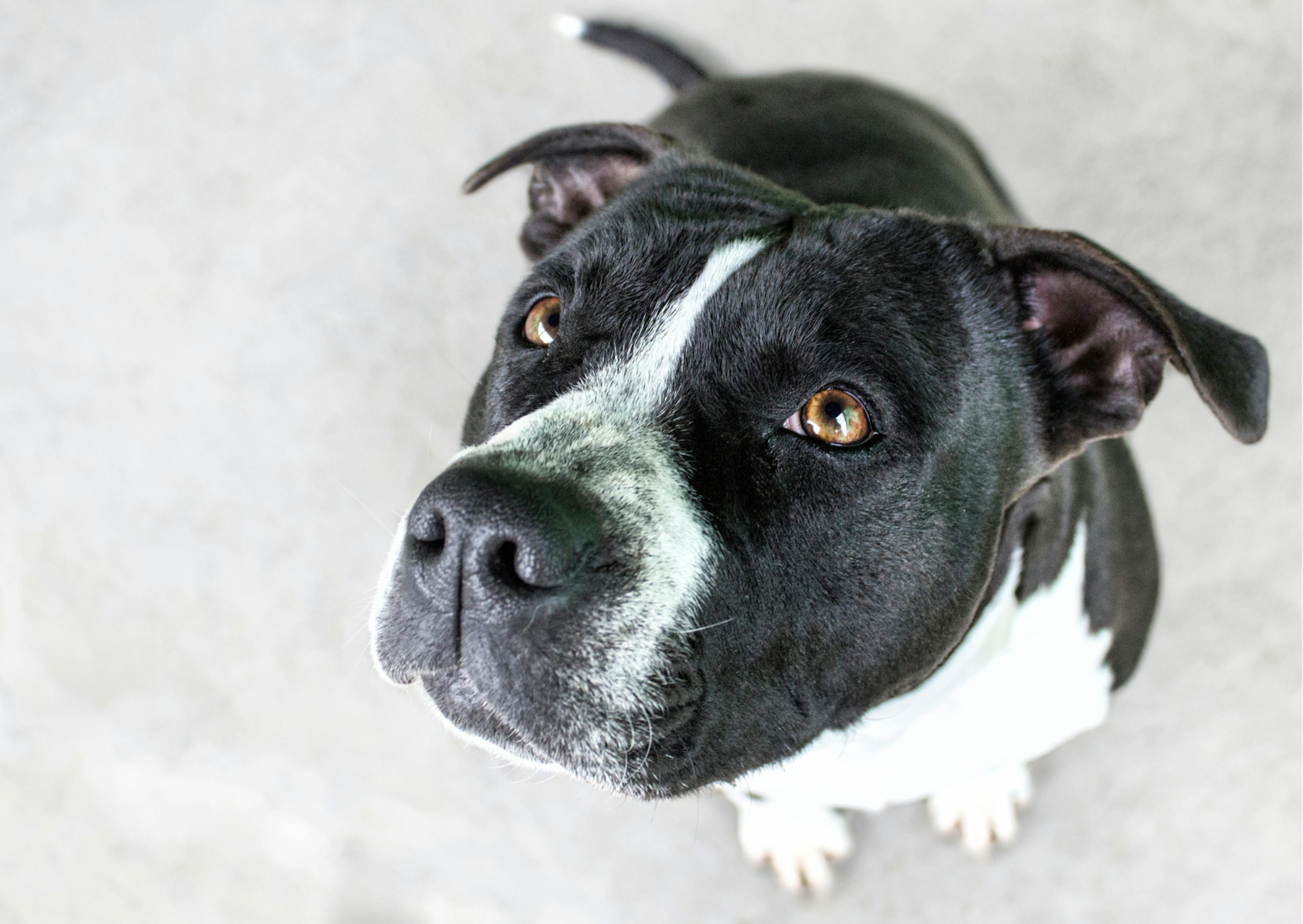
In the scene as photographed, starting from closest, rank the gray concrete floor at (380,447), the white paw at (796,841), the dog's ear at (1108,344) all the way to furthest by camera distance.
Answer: the dog's ear at (1108,344) → the white paw at (796,841) → the gray concrete floor at (380,447)

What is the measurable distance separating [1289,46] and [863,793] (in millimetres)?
3348

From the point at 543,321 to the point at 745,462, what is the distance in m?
0.54

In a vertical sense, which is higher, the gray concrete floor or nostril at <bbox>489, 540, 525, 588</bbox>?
nostril at <bbox>489, 540, 525, 588</bbox>

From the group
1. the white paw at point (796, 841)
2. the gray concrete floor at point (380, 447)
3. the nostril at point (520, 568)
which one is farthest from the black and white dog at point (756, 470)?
the gray concrete floor at point (380, 447)

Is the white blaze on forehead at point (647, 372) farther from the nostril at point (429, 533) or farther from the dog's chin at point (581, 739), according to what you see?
the dog's chin at point (581, 739)

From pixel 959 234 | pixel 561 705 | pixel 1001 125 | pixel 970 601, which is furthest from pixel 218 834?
pixel 1001 125

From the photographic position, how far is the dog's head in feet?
5.31

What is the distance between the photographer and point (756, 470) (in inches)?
70.5

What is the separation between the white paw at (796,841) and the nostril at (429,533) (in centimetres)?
171

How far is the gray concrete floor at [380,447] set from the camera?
3.31 m

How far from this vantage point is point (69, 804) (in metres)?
3.58

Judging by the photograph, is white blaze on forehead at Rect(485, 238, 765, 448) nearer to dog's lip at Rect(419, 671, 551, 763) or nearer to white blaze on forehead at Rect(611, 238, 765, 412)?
white blaze on forehead at Rect(611, 238, 765, 412)

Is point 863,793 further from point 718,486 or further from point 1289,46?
point 1289,46

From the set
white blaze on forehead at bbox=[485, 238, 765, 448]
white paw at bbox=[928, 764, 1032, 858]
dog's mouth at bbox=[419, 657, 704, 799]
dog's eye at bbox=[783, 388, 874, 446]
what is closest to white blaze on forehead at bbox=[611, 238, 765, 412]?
white blaze on forehead at bbox=[485, 238, 765, 448]
